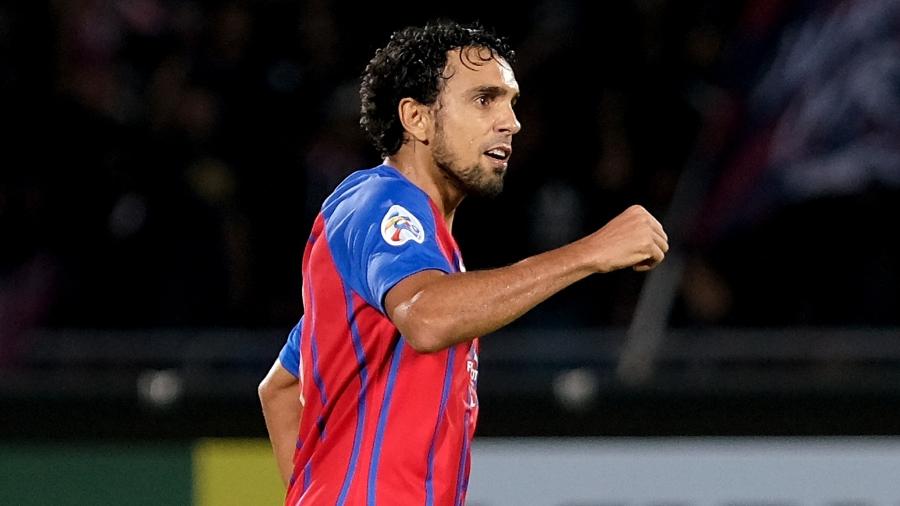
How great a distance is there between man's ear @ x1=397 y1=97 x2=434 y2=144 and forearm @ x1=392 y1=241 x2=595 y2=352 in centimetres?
66

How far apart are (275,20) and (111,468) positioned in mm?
2921

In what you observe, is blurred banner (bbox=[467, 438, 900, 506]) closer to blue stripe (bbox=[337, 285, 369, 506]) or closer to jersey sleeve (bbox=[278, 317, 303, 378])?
jersey sleeve (bbox=[278, 317, 303, 378])

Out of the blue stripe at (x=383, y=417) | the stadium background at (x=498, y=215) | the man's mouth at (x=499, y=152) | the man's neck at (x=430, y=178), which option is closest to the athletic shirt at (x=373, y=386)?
the blue stripe at (x=383, y=417)

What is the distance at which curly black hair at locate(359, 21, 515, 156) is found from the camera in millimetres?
4145

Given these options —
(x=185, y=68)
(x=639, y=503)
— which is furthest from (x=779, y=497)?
(x=185, y=68)

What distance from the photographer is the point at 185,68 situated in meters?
8.61

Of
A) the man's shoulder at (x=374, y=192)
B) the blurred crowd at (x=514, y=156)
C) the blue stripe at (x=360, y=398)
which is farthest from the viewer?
the blurred crowd at (x=514, y=156)

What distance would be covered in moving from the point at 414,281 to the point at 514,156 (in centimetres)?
469

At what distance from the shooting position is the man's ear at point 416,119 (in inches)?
163

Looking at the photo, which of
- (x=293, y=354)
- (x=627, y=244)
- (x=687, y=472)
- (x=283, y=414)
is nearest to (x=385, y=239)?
(x=627, y=244)

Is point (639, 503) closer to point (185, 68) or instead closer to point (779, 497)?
point (779, 497)

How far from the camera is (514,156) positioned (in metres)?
8.21

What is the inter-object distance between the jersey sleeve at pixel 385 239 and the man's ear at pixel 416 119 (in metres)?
0.25

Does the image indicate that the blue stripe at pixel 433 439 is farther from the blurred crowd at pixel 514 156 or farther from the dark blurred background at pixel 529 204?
the blurred crowd at pixel 514 156
